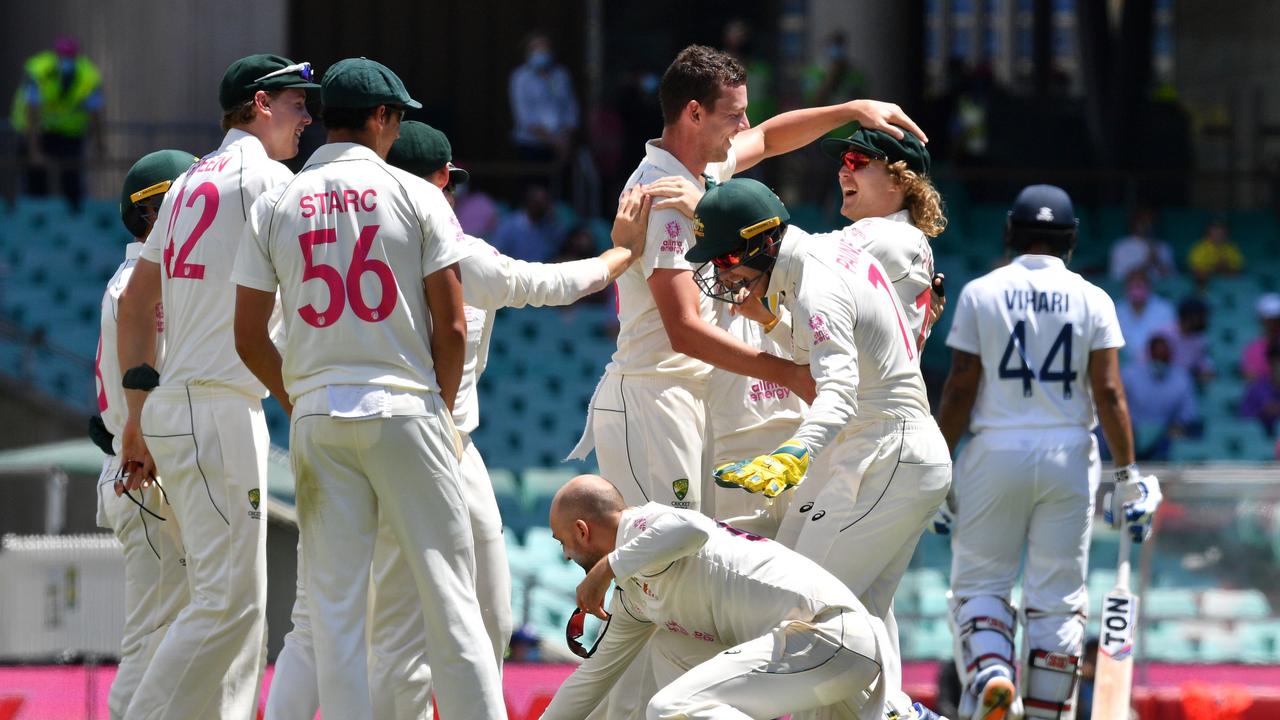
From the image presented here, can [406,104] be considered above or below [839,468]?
above

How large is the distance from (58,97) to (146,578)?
9.81 metres

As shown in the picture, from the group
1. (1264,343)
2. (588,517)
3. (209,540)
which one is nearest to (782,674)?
(588,517)

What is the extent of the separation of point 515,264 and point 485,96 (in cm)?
1372

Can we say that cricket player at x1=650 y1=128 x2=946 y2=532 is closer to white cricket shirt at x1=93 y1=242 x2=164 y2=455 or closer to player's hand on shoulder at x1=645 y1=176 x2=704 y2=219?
player's hand on shoulder at x1=645 y1=176 x2=704 y2=219

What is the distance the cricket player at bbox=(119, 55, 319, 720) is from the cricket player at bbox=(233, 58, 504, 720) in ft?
1.51

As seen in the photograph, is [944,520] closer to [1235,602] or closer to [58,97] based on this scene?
[1235,602]

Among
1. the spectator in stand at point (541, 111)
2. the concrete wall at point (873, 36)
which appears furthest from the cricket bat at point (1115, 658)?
the concrete wall at point (873, 36)

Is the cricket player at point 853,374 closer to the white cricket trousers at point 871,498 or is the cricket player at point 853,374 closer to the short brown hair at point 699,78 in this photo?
the white cricket trousers at point 871,498

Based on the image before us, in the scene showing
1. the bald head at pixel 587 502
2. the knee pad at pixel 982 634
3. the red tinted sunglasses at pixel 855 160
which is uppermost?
the red tinted sunglasses at pixel 855 160

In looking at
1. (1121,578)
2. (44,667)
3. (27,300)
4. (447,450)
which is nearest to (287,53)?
(27,300)

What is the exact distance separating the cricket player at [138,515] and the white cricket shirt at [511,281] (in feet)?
3.44

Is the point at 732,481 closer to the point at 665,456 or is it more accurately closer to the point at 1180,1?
the point at 665,456

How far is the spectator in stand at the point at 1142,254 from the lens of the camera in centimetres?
1536

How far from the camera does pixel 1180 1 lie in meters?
22.7
